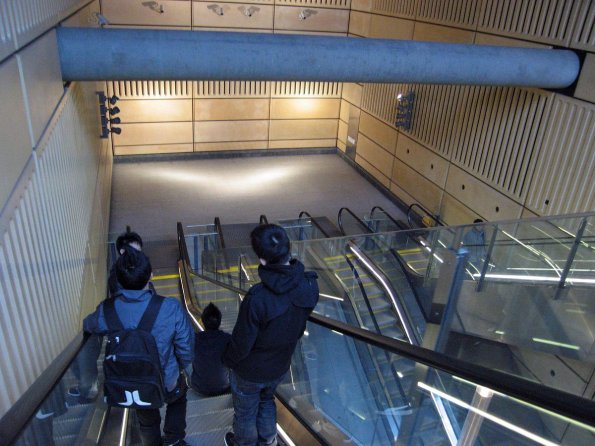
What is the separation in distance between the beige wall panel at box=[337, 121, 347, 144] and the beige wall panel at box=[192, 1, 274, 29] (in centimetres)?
385

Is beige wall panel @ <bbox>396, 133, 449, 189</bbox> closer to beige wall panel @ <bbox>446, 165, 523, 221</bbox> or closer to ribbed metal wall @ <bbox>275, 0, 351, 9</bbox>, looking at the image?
beige wall panel @ <bbox>446, 165, 523, 221</bbox>

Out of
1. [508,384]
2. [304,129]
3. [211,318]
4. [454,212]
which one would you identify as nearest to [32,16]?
[211,318]

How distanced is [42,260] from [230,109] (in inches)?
491

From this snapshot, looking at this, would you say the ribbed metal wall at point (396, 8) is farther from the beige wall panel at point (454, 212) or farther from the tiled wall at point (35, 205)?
the tiled wall at point (35, 205)

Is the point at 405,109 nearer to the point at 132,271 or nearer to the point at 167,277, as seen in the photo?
the point at 167,277

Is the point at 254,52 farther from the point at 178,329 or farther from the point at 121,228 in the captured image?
the point at 121,228

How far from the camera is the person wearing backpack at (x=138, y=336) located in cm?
224

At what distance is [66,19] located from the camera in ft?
18.2

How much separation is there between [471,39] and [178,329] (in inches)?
368

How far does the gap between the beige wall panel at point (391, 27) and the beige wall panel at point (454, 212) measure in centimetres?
424

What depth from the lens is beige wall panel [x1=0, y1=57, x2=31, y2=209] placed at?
239 centimetres

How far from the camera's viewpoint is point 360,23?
14383 mm

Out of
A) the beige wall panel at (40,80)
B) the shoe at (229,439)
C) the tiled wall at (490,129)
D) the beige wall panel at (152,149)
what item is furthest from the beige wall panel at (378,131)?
the shoe at (229,439)

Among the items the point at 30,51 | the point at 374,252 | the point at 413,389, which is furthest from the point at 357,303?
the point at 30,51
